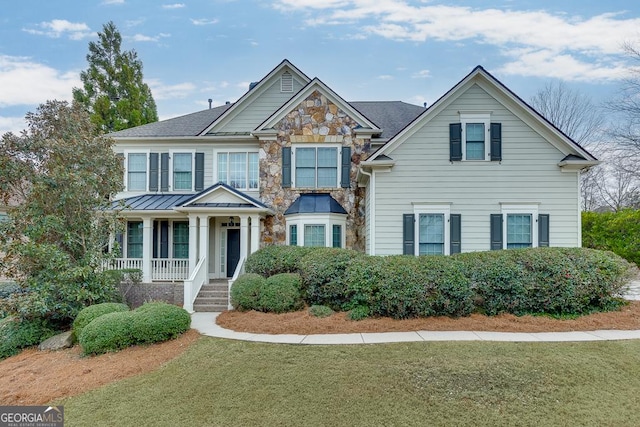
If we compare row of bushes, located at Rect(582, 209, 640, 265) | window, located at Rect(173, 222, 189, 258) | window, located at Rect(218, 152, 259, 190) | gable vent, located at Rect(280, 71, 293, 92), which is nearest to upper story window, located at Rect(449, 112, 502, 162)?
gable vent, located at Rect(280, 71, 293, 92)

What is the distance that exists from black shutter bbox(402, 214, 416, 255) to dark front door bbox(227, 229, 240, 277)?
7.01 metres

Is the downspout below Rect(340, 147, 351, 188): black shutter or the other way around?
below

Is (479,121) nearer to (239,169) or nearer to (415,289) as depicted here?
(415,289)

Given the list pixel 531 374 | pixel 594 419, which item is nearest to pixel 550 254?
pixel 531 374

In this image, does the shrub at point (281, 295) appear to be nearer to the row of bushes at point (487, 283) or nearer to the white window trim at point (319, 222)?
the row of bushes at point (487, 283)

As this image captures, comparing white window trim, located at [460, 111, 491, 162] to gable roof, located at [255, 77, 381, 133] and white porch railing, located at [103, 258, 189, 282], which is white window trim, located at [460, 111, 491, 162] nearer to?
gable roof, located at [255, 77, 381, 133]

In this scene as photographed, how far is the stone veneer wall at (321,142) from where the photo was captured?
1433 cm

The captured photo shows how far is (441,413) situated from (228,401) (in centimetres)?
300

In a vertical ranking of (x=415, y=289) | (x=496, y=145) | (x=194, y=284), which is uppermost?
(x=496, y=145)

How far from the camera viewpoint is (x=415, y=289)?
8922 mm

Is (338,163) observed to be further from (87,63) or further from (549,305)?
(87,63)

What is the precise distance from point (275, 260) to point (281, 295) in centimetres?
194

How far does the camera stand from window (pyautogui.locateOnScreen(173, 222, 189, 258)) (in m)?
15.1

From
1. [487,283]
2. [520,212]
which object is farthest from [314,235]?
[520,212]
